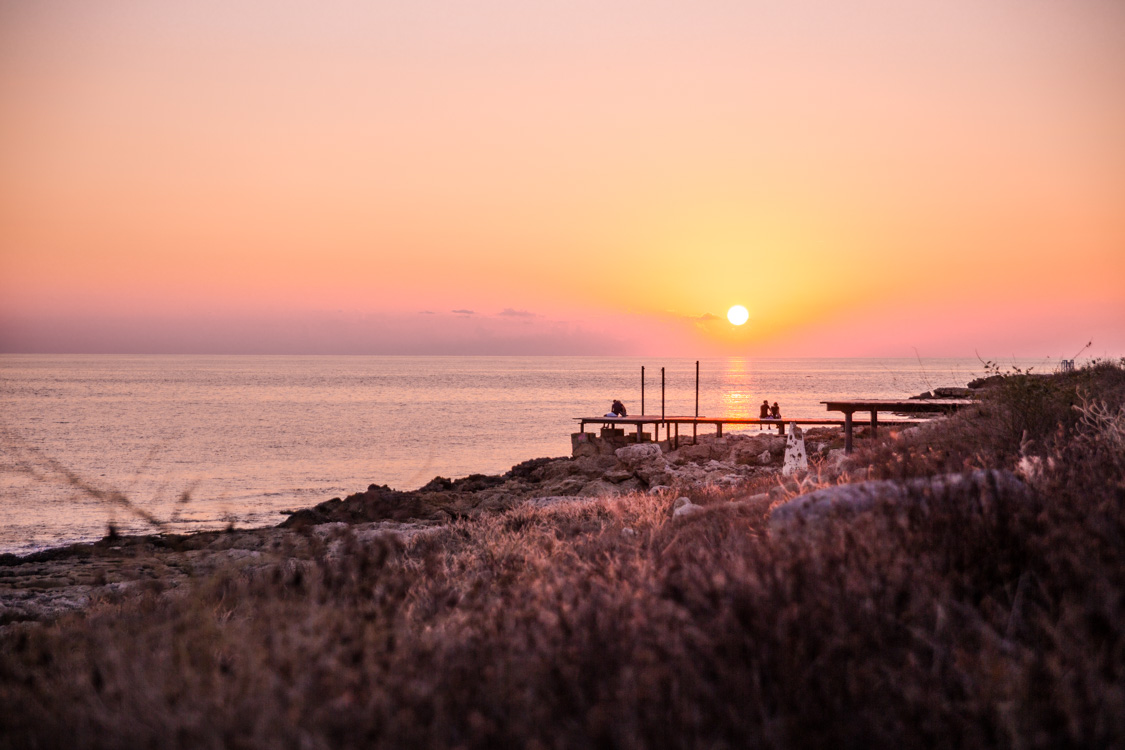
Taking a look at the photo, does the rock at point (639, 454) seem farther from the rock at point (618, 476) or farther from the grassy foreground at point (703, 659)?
the grassy foreground at point (703, 659)

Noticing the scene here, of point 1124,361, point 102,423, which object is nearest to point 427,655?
point 1124,361

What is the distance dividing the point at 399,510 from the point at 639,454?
12.5 m

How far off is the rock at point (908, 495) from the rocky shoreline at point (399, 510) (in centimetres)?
246

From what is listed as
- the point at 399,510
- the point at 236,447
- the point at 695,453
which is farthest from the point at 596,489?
the point at 236,447

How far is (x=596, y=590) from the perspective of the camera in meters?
4.10

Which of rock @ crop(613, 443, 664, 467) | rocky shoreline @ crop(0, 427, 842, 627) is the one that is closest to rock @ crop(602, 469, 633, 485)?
rocky shoreline @ crop(0, 427, 842, 627)

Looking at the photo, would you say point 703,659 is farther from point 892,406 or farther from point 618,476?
point 618,476

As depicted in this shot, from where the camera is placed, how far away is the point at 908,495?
501cm

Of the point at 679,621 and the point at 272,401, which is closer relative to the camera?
the point at 679,621

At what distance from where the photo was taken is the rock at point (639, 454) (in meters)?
29.8

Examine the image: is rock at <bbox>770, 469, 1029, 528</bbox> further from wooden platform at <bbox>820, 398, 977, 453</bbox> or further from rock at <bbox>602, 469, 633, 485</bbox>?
rock at <bbox>602, 469, 633, 485</bbox>

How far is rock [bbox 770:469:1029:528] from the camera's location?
4.77 m

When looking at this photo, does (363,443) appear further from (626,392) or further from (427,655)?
(626,392)

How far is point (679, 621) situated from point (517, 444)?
45429 millimetres
